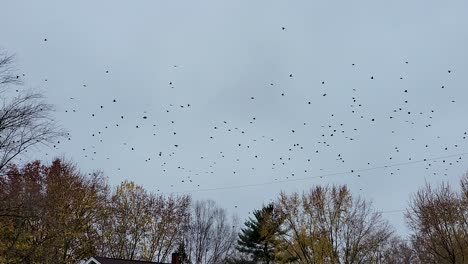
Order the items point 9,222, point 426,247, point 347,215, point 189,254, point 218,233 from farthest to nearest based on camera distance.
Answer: point 218,233 < point 189,254 < point 347,215 < point 426,247 < point 9,222

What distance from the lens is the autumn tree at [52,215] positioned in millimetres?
27344

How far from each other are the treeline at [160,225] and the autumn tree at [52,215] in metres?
0.07

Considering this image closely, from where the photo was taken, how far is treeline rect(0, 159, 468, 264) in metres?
27.2

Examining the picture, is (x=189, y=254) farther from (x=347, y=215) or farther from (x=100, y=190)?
(x=347, y=215)

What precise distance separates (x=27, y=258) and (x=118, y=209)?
12.5m

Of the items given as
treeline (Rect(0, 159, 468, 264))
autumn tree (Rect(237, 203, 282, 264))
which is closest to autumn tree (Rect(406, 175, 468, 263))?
treeline (Rect(0, 159, 468, 264))

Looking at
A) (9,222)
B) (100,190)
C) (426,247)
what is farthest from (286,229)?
(9,222)

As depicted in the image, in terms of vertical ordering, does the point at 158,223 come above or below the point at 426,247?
above

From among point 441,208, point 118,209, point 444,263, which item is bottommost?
point 444,263

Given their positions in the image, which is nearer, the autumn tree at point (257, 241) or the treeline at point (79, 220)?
the treeline at point (79, 220)

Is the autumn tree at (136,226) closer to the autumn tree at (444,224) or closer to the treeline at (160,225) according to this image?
the treeline at (160,225)

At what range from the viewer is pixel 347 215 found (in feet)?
109

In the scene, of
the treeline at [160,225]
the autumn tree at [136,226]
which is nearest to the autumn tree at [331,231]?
the treeline at [160,225]

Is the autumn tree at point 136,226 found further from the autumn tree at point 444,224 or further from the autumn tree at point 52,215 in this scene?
the autumn tree at point 444,224
